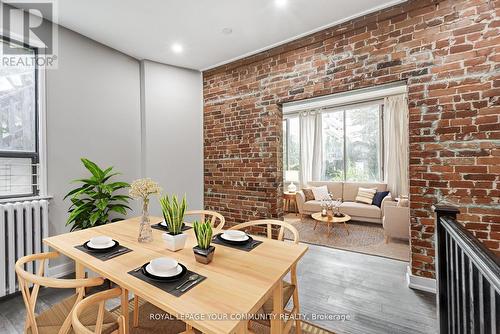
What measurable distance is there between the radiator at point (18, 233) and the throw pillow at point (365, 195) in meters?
5.46

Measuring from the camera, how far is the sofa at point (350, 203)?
477cm

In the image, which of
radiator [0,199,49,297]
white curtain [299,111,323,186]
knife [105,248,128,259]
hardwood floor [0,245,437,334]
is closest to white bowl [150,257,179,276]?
knife [105,248,128,259]

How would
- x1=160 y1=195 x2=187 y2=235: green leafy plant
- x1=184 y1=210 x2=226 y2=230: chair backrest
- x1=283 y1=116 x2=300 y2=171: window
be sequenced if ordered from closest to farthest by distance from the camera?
x1=160 y1=195 x2=187 y2=235: green leafy plant → x1=184 y1=210 x2=226 y2=230: chair backrest → x1=283 y1=116 x2=300 y2=171: window

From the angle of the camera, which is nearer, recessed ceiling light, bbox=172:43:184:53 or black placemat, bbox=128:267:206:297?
black placemat, bbox=128:267:206:297

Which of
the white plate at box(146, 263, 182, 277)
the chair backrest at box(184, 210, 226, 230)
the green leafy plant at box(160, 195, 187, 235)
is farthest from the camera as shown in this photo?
the chair backrest at box(184, 210, 226, 230)

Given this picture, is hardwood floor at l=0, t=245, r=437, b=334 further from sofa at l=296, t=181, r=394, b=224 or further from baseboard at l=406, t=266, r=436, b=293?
sofa at l=296, t=181, r=394, b=224

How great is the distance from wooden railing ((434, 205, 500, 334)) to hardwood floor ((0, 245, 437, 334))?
1.95 feet

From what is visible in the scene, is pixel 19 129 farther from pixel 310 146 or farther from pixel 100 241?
pixel 310 146

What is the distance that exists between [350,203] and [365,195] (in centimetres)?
39

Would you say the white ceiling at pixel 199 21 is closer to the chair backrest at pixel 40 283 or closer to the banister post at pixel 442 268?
the banister post at pixel 442 268

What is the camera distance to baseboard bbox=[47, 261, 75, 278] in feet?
8.27

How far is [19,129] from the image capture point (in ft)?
7.76

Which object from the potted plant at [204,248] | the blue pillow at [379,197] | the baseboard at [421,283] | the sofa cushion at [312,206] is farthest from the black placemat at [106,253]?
the blue pillow at [379,197]

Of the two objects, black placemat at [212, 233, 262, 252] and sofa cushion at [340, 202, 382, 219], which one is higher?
black placemat at [212, 233, 262, 252]
